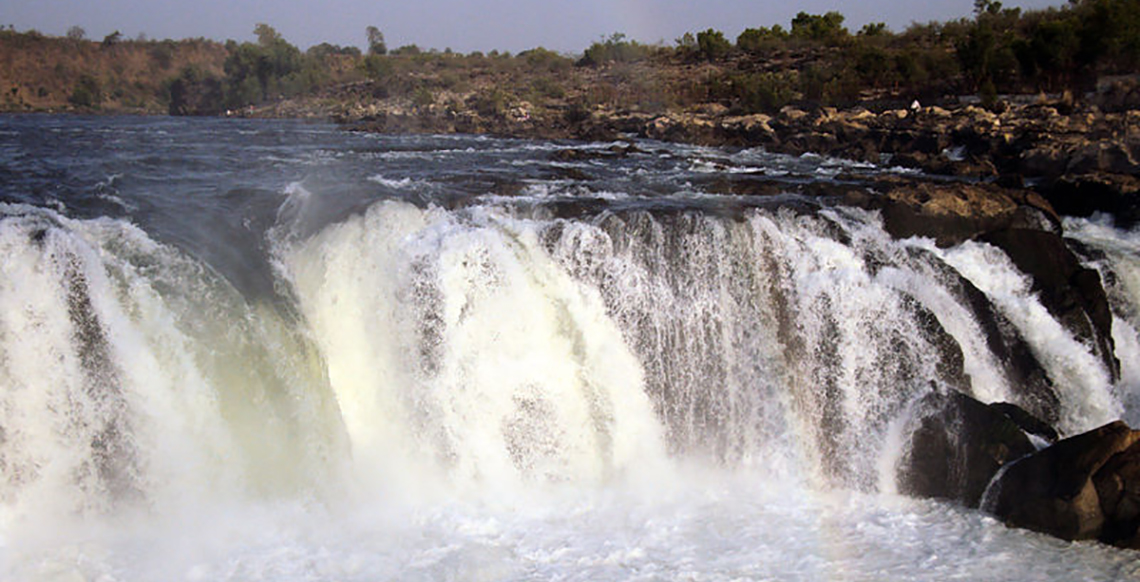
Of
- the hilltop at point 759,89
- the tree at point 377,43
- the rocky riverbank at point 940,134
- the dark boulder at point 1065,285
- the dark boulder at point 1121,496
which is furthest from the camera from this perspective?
the tree at point 377,43

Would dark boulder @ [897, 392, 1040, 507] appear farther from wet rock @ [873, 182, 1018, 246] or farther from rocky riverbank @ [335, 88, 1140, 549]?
wet rock @ [873, 182, 1018, 246]

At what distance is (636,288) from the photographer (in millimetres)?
9328

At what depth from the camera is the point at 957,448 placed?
26.7 ft

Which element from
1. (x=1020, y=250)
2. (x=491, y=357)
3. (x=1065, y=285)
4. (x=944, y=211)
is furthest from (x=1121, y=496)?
(x=491, y=357)

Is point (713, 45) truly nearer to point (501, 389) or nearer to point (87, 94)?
point (87, 94)

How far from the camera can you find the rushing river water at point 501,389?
727cm

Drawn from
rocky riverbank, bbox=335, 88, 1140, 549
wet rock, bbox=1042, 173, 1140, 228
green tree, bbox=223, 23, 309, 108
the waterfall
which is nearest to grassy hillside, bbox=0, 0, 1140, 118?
green tree, bbox=223, 23, 309, 108

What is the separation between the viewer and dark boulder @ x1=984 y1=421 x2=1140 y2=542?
7023mm

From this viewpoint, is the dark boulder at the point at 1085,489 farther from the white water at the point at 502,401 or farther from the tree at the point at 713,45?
the tree at the point at 713,45

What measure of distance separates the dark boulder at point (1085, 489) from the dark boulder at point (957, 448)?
15.2 inches

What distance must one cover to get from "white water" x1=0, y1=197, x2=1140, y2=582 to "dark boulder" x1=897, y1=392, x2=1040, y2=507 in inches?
7.9

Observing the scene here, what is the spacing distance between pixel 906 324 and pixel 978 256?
2.08 metres

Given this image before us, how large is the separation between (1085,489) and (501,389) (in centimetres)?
509

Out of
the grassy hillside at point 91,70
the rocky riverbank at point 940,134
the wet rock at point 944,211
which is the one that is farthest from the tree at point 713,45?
the wet rock at point 944,211
